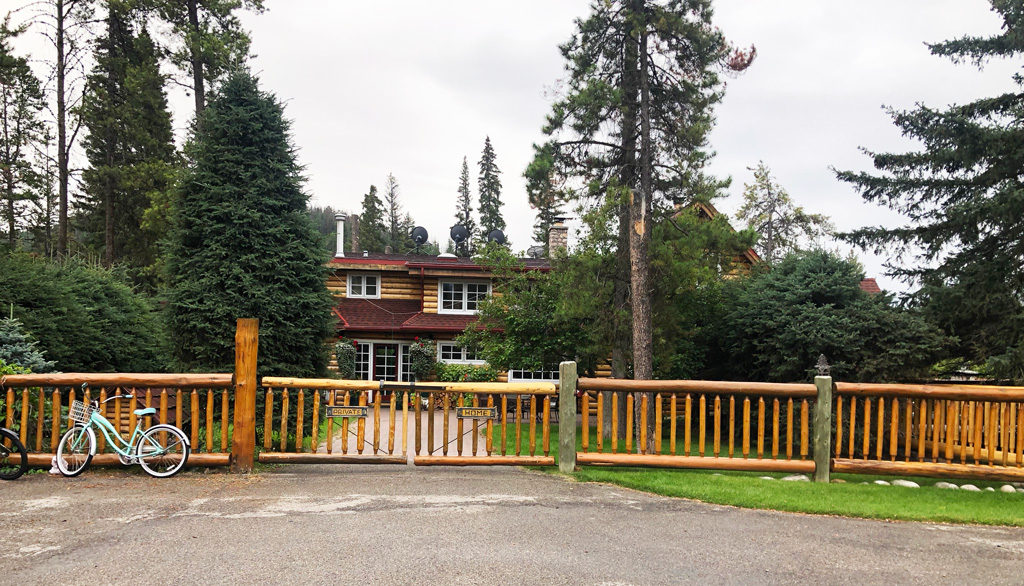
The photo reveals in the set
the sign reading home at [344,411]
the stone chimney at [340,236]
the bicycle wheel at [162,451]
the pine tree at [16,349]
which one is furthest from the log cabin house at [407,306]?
the bicycle wheel at [162,451]

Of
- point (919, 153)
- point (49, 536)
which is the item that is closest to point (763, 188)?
point (919, 153)

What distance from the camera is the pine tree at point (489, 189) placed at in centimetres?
6250

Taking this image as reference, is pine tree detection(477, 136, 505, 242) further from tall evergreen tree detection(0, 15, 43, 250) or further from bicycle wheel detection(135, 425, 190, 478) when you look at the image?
bicycle wheel detection(135, 425, 190, 478)

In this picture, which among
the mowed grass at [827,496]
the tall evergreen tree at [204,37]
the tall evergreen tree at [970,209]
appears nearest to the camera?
the mowed grass at [827,496]

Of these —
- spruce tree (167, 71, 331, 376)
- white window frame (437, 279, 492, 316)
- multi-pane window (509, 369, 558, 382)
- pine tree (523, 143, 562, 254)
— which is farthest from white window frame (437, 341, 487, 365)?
spruce tree (167, 71, 331, 376)

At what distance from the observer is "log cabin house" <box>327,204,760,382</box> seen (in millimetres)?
21969

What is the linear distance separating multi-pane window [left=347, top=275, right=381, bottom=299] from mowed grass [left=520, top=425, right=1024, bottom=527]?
58.0 feet

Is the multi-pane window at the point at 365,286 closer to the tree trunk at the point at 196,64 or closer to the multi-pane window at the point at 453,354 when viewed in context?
the multi-pane window at the point at 453,354

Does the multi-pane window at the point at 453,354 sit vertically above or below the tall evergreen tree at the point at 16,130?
below

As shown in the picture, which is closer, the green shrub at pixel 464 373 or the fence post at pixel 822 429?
the fence post at pixel 822 429

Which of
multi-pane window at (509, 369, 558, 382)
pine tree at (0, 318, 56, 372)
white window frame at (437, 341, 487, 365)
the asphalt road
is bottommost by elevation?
multi-pane window at (509, 369, 558, 382)

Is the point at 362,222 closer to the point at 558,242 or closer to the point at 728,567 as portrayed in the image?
the point at 558,242

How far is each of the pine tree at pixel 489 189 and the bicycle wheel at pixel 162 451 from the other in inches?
2182

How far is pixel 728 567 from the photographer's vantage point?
4.50 meters
